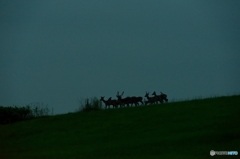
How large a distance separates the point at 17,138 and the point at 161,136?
896cm

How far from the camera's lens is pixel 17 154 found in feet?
66.3

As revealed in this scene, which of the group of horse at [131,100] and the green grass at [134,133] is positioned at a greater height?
the group of horse at [131,100]

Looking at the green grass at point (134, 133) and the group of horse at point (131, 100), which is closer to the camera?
the green grass at point (134, 133)

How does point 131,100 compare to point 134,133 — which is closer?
point 134,133

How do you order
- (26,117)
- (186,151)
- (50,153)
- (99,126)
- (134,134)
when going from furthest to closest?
(26,117) < (99,126) < (134,134) < (50,153) < (186,151)

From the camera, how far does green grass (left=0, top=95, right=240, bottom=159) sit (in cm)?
1853

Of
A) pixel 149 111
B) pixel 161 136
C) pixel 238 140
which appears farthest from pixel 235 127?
pixel 149 111

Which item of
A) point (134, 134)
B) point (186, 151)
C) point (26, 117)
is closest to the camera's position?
point (186, 151)

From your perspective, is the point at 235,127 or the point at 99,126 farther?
the point at 99,126

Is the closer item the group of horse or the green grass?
the green grass

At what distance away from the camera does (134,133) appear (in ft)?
72.3

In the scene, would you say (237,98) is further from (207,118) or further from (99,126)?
(99,126)

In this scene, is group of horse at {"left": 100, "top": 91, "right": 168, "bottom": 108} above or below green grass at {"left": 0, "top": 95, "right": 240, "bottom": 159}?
above

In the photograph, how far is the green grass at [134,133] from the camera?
60.8 ft
